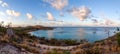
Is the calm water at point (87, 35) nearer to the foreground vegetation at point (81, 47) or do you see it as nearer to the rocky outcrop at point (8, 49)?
the foreground vegetation at point (81, 47)

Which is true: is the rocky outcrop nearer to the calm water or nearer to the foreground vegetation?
the foreground vegetation

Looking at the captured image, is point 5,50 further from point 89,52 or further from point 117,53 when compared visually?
point 117,53

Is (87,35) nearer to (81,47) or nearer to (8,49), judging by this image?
(81,47)

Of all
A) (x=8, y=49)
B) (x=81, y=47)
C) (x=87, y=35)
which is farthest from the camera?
(x=87, y=35)

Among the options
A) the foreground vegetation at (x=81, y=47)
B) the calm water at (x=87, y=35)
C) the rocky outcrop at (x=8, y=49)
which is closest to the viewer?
the rocky outcrop at (x=8, y=49)

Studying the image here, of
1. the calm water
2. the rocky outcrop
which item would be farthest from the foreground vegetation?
the calm water

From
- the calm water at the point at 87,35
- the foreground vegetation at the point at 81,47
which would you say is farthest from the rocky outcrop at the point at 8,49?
the calm water at the point at 87,35

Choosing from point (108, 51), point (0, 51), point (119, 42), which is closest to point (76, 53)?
point (108, 51)

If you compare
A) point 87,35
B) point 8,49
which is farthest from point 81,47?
point 87,35

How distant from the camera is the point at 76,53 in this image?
1675 centimetres

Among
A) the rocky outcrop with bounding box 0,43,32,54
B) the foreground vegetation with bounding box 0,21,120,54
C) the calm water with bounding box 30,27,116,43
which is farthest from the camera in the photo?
the calm water with bounding box 30,27,116,43

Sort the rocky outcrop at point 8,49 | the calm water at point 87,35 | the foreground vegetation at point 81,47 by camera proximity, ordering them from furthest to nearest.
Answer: the calm water at point 87,35 → the foreground vegetation at point 81,47 → the rocky outcrop at point 8,49

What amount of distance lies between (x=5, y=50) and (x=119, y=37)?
8766 mm

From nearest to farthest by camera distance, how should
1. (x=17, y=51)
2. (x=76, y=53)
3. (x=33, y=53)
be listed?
(x=17, y=51), (x=33, y=53), (x=76, y=53)
